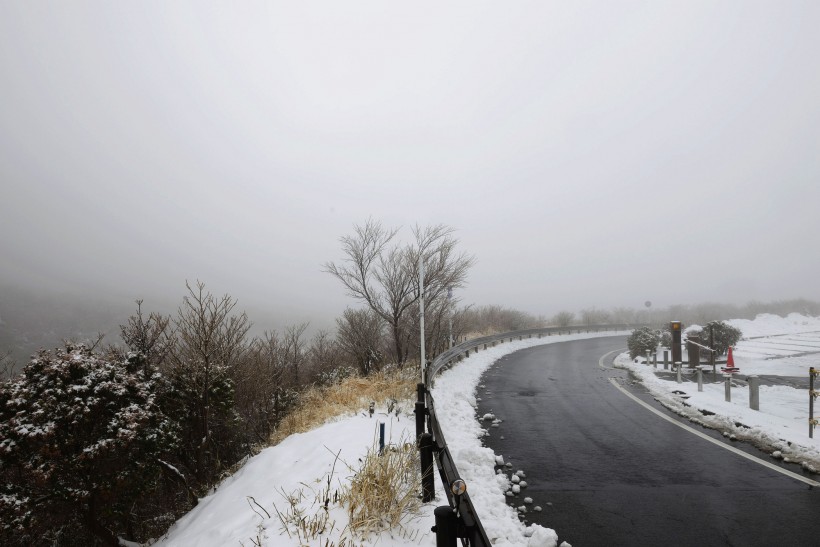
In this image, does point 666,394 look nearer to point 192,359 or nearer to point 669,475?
point 669,475

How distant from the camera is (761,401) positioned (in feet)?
30.6

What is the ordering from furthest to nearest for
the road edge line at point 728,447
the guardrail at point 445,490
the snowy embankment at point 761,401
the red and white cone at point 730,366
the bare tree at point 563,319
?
1. the bare tree at point 563,319
2. the red and white cone at point 730,366
3. the snowy embankment at point 761,401
4. the road edge line at point 728,447
5. the guardrail at point 445,490

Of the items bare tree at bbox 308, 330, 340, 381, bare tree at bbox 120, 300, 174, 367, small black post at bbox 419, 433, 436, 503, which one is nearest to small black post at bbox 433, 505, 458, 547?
small black post at bbox 419, 433, 436, 503

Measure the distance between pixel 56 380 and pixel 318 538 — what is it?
7543 millimetres

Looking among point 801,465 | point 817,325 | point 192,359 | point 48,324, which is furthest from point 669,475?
point 48,324

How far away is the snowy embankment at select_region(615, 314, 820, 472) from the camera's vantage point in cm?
645

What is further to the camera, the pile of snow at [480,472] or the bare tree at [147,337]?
the bare tree at [147,337]

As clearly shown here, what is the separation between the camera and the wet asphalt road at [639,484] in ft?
13.6

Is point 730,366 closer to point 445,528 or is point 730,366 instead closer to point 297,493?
point 297,493

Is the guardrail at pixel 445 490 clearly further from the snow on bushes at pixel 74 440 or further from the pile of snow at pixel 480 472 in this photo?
the snow on bushes at pixel 74 440

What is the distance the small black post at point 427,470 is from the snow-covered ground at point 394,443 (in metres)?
0.10

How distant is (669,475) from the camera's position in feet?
18.3

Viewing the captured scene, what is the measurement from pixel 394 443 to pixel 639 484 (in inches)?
134

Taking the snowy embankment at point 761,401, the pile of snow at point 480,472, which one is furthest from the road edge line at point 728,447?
the pile of snow at point 480,472
